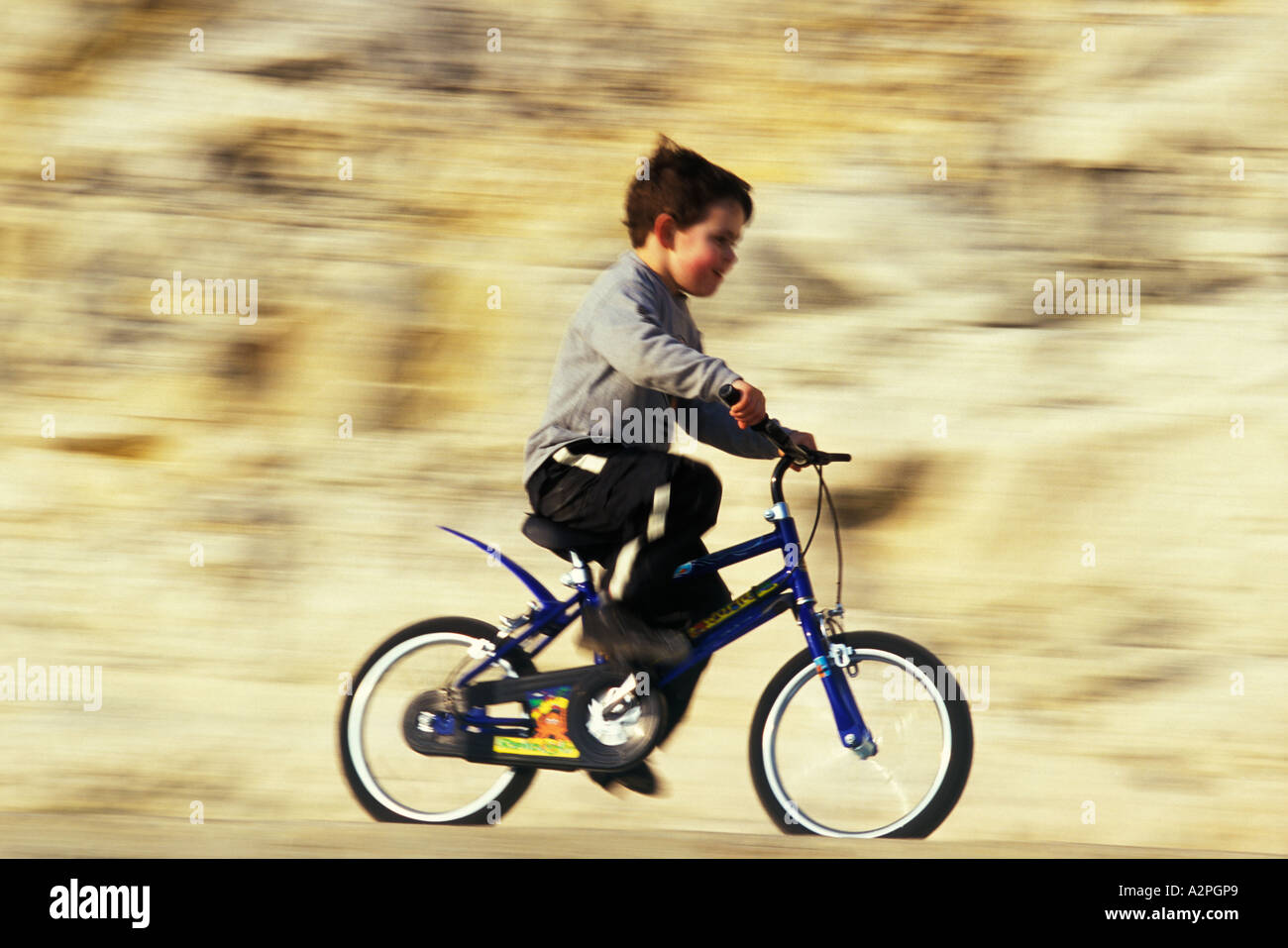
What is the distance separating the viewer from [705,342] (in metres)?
5.22

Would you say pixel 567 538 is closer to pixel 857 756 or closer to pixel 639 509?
pixel 639 509

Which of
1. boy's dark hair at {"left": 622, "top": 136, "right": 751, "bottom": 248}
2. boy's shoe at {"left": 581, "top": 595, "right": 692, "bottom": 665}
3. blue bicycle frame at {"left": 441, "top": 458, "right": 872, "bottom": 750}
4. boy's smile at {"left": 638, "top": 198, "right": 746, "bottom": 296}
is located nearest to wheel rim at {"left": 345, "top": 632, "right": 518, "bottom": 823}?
boy's shoe at {"left": 581, "top": 595, "right": 692, "bottom": 665}

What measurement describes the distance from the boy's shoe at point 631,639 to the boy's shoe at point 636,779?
320 millimetres

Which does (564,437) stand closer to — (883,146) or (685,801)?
(685,801)

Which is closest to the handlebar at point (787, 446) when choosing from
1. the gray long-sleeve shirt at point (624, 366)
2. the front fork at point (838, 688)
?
the gray long-sleeve shirt at point (624, 366)

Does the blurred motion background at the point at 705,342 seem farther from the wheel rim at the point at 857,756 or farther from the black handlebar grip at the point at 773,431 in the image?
the black handlebar grip at the point at 773,431

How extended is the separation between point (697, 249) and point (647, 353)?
→ 1.43 ft

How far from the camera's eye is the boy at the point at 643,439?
10.5ft

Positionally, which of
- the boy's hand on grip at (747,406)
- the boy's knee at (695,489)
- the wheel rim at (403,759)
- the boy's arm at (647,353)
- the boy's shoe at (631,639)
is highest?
the boy's arm at (647,353)

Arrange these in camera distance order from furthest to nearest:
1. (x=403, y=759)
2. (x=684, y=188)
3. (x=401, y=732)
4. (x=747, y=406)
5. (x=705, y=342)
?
(x=705, y=342) → (x=403, y=759) → (x=401, y=732) → (x=684, y=188) → (x=747, y=406)

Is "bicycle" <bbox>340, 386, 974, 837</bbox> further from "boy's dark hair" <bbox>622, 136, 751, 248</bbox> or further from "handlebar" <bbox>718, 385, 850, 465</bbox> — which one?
"boy's dark hair" <bbox>622, 136, 751, 248</bbox>

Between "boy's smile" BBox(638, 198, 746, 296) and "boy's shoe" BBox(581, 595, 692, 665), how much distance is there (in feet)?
3.08

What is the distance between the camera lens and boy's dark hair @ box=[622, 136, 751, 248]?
10.9 ft

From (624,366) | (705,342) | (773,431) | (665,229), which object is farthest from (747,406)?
(705,342)
